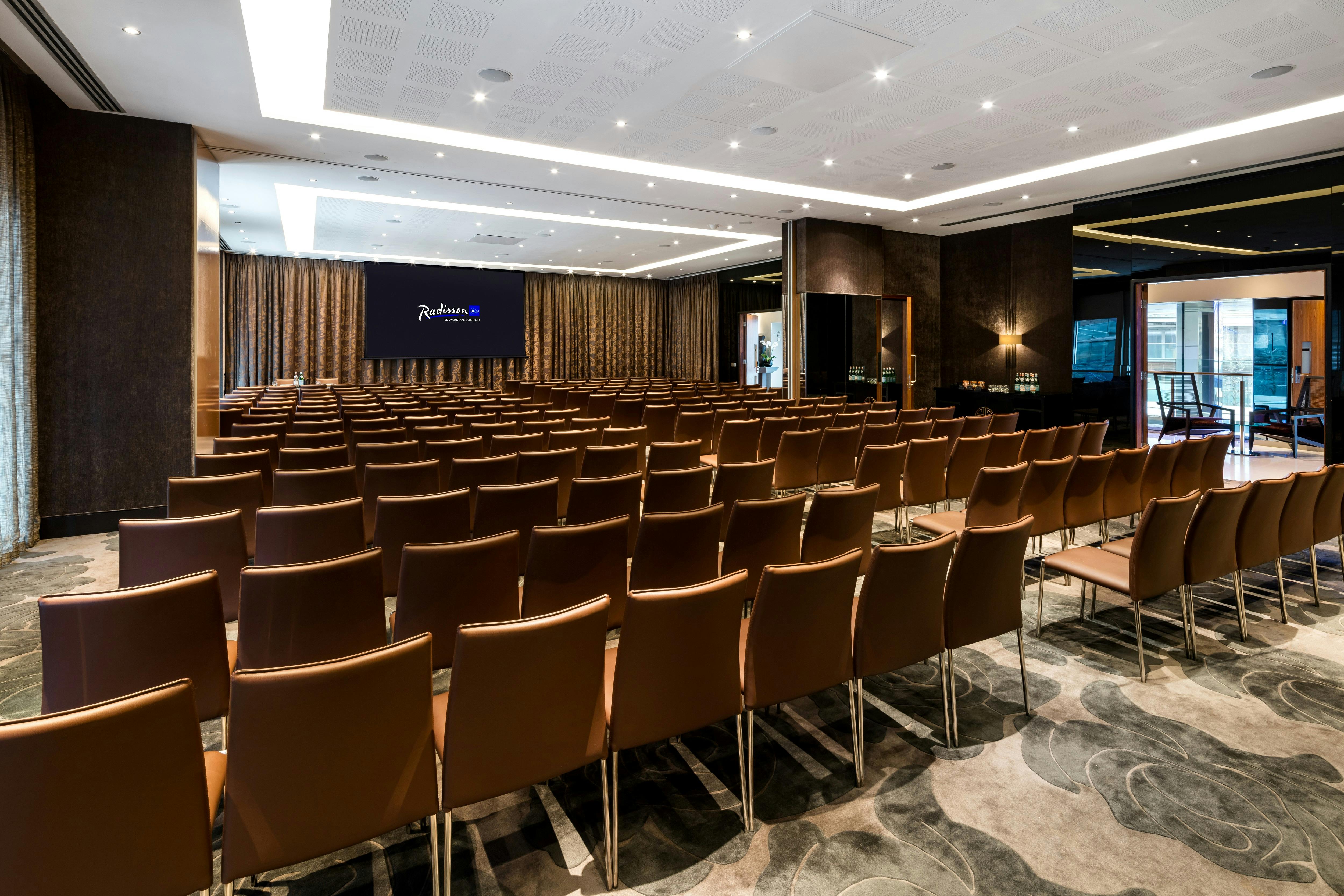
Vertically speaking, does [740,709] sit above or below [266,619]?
below

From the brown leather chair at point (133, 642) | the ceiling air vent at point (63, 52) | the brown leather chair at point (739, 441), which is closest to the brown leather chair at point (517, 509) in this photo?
the brown leather chair at point (133, 642)

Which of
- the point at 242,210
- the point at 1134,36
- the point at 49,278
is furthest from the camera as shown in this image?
the point at 242,210

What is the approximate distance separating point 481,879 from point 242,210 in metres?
12.9

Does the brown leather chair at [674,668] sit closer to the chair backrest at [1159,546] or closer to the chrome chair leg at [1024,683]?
the chrome chair leg at [1024,683]

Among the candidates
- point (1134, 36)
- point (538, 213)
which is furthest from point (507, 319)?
point (1134, 36)

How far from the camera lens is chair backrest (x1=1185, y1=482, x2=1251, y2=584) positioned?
3.42m

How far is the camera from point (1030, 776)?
249 centimetres

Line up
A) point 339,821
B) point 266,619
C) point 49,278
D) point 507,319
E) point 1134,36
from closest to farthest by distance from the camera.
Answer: point 339,821, point 266,619, point 1134,36, point 49,278, point 507,319

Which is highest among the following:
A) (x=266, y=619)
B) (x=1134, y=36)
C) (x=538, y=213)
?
(x=538, y=213)

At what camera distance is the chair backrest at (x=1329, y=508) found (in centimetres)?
416

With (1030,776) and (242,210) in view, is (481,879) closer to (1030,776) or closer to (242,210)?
(1030,776)

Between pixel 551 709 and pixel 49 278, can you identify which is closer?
pixel 551 709

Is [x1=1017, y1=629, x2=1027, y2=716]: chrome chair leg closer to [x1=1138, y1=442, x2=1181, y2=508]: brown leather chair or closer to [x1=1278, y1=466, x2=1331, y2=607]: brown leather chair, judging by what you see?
[x1=1278, y1=466, x2=1331, y2=607]: brown leather chair

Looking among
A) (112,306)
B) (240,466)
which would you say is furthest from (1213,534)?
(112,306)
